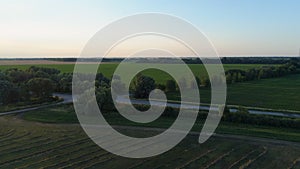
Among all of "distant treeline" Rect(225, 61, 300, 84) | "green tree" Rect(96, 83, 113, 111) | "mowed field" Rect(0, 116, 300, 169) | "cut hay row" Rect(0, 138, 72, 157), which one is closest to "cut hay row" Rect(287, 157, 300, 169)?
"mowed field" Rect(0, 116, 300, 169)

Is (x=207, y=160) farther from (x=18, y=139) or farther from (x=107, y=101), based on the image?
(x=107, y=101)

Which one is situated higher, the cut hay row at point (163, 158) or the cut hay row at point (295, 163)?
the cut hay row at point (163, 158)

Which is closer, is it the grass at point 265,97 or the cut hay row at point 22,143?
the cut hay row at point 22,143

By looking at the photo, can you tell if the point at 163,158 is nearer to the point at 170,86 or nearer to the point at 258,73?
the point at 170,86

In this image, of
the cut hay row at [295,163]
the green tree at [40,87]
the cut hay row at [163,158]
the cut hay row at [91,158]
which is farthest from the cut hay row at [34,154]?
the green tree at [40,87]

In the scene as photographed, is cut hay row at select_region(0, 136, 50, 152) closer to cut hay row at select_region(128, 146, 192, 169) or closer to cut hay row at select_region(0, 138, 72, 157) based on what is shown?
cut hay row at select_region(0, 138, 72, 157)

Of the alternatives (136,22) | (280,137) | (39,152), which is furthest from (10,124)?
(280,137)

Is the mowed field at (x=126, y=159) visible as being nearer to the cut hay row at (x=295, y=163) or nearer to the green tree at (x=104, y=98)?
the cut hay row at (x=295, y=163)
